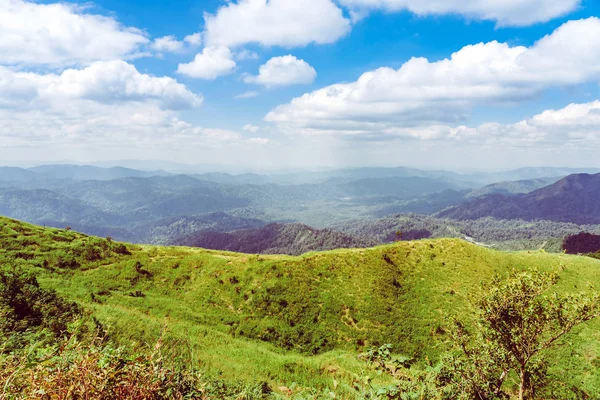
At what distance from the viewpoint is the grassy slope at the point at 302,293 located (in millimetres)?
30594

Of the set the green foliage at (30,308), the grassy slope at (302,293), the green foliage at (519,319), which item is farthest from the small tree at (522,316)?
the green foliage at (30,308)

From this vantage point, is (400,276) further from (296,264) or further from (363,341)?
(296,264)

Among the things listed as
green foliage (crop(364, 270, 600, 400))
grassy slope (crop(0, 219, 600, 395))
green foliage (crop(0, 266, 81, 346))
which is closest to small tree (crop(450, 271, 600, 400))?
green foliage (crop(364, 270, 600, 400))

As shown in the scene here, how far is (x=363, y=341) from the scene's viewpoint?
121 feet

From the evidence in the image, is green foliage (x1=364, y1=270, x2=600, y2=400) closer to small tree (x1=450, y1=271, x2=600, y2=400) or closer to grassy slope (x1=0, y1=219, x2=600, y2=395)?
small tree (x1=450, y1=271, x2=600, y2=400)

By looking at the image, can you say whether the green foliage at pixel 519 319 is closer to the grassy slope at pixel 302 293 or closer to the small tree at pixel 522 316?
the small tree at pixel 522 316

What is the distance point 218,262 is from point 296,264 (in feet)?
42.1

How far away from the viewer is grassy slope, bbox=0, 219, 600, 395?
30.6 metres

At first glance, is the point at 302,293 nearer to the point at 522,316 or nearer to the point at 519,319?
the point at 519,319

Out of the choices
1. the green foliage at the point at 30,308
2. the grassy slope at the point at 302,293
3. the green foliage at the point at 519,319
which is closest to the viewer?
the green foliage at the point at 30,308

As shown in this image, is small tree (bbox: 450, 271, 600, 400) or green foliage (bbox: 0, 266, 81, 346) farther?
small tree (bbox: 450, 271, 600, 400)

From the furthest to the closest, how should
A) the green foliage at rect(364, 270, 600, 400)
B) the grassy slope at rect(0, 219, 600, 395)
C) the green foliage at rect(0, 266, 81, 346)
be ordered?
the grassy slope at rect(0, 219, 600, 395), the green foliage at rect(364, 270, 600, 400), the green foliage at rect(0, 266, 81, 346)

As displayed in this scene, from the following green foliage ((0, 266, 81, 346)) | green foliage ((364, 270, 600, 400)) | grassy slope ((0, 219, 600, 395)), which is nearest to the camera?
green foliage ((0, 266, 81, 346))

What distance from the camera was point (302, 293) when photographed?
1655 inches
